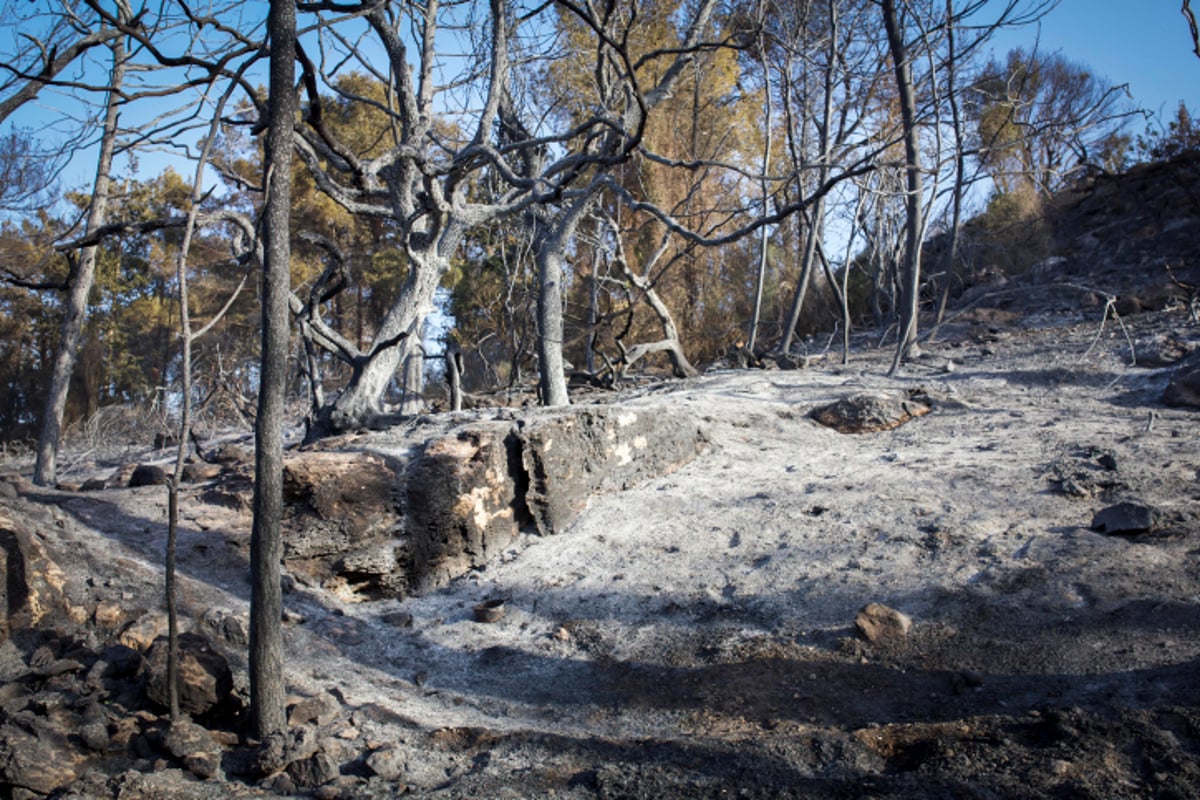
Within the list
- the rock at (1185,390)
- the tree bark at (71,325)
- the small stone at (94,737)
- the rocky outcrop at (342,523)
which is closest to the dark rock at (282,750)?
the small stone at (94,737)

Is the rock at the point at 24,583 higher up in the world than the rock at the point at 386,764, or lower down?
higher up

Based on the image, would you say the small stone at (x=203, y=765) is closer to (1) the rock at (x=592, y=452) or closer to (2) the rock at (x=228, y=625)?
(2) the rock at (x=228, y=625)

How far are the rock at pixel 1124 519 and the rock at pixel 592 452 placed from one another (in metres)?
2.68

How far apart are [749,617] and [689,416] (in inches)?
97.5

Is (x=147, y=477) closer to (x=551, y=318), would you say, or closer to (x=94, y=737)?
(x=551, y=318)

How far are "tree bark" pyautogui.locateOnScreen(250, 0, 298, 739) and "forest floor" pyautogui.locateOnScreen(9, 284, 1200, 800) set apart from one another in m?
0.33

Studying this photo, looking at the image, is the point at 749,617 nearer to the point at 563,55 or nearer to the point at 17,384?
the point at 563,55

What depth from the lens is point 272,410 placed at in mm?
2633

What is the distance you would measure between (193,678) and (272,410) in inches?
39.0

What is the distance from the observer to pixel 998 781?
233cm

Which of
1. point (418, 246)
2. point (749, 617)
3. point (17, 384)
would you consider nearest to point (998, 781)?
point (749, 617)

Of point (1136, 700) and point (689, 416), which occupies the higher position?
point (689, 416)

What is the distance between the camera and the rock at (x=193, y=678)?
2764mm

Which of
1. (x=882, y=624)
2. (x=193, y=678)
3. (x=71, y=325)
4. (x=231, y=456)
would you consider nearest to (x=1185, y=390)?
(x=882, y=624)
